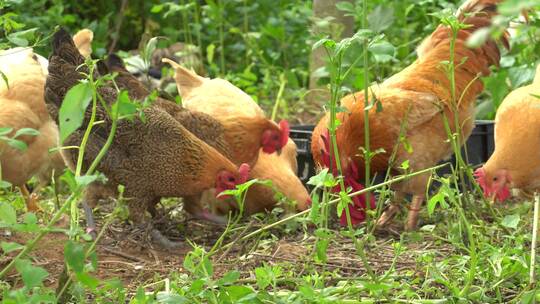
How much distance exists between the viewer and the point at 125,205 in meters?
4.06

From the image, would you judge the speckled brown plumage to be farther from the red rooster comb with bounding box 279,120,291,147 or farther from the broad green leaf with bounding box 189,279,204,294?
the broad green leaf with bounding box 189,279,204,294

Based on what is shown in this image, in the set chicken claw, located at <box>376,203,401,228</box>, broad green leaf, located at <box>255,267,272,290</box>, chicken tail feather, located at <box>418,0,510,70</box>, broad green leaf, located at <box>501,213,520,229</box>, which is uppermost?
chicken tail feather, located at <box>418,0,510,70</box>

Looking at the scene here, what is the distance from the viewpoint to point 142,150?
12.4ft

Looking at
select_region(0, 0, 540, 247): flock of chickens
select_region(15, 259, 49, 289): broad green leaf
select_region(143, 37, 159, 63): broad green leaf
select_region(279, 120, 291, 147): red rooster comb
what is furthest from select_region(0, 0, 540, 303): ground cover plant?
select_region(279, 120, 291, 147): red rooster comb

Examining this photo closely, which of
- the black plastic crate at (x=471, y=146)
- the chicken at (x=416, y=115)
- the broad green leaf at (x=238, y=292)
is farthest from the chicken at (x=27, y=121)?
the broad green leaf at (x=238, y=292)

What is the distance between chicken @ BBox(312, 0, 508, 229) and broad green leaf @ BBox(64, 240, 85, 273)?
1.97 metres

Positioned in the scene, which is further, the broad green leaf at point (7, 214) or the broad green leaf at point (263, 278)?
the broad green leaf at point (263, 278)

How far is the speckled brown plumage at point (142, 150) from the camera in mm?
3779

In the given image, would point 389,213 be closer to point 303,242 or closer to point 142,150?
point 303,242

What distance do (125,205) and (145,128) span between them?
1.57ft

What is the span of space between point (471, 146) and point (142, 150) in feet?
6.67

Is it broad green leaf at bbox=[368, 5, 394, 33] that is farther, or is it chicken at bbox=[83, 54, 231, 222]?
chicken at bbox=[83, 54, 231, 222]

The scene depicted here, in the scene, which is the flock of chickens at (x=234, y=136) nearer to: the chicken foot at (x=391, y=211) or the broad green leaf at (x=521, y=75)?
the chicken foot at (x=391, y=211)

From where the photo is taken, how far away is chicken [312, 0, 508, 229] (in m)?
4.02
